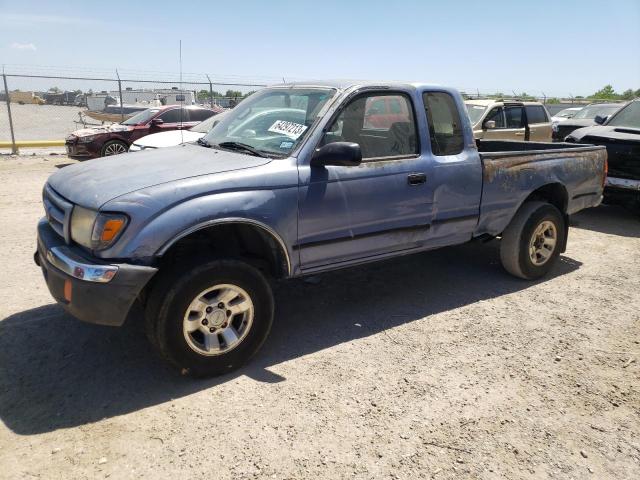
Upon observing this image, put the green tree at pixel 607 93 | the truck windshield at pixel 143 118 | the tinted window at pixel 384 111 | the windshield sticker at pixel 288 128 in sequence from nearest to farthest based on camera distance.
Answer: the windshield sticker at pixel 288 128 → the tinted window at pixel 384 111 → the truck windshield at pixel 143 118 → the green tree at pixel 607 93

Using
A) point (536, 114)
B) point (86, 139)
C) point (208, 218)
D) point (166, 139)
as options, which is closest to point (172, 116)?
point (86, 139)

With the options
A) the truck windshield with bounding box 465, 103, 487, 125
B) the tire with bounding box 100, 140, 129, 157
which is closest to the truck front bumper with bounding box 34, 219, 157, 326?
the truck windshield with bounding box 465, 103, 487, 125

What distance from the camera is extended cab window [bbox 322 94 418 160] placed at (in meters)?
3.75

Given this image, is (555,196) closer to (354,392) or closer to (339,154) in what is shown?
(339,154)

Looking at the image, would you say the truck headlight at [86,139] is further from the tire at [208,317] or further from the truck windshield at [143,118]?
the tire at [208,317]

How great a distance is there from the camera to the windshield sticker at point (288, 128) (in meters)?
3.63

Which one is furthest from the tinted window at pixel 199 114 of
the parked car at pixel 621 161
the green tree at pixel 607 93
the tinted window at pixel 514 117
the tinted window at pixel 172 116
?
the green tree at pixel 607 93

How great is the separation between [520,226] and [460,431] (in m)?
2.62

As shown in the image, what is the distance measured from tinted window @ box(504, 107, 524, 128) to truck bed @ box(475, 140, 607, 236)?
18.4 ft

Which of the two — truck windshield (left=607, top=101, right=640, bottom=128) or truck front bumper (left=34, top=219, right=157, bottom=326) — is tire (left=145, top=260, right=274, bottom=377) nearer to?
truck front bumper (left=34, top=219, right=157, bottom=326)

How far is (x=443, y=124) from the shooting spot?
428 centimetres

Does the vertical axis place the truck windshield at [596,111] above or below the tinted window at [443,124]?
above

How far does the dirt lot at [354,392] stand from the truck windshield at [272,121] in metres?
1.45

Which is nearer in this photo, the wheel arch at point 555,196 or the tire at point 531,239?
the tire at point 531,239
